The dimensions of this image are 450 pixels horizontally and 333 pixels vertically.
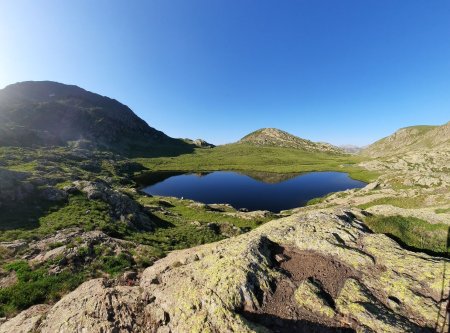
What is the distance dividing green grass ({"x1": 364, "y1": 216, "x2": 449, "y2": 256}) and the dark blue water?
60.8m

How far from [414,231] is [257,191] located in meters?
96.0

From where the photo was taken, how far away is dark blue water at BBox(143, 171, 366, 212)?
95750 mm

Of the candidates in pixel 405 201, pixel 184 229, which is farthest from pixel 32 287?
pixel 405 201

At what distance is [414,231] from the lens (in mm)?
22703

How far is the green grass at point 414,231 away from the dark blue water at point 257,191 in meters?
60.8

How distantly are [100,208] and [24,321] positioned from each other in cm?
2755

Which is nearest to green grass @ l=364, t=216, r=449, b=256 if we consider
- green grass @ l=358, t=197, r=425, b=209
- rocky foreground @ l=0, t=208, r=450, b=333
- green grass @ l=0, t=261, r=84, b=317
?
rocky foreground @ l=0, t=208, r=450, b=333

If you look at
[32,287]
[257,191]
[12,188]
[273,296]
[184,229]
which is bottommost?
[257,191]

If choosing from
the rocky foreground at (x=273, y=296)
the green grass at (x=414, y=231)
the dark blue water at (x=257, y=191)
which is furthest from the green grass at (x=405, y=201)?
the dark blue water at (x=257, y=191)

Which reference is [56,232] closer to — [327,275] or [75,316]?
[75,316]

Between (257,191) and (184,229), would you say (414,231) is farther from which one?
(257,191)

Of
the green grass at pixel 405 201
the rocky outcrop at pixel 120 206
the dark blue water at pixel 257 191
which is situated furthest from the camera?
the dark blue water at pixel 257 191

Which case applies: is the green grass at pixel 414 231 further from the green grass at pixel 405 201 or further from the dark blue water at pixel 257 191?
the dark blue water at pixel 257 191

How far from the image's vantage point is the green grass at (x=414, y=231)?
2077 cm
